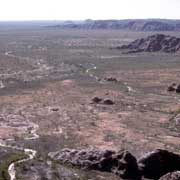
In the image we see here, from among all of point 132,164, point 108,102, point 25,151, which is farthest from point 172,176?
point 108,102

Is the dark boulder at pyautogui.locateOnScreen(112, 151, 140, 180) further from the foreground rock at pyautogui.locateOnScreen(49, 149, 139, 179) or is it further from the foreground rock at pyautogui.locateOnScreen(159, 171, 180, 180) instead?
the foreground rock at pyautogui.locateOnScreen(159, 171, 180, 180)

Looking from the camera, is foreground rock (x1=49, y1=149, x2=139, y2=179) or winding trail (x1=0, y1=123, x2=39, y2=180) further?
foreground rock (x1=49, y1=149, x2=139, y2=179)

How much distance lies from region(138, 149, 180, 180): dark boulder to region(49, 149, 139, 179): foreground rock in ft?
1.76

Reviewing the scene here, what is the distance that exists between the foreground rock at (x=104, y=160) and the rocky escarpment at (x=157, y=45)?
93.6m

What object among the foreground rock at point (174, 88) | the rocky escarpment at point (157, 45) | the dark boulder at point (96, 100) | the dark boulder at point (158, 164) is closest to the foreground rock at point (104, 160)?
the dark boulder at point (158, 164)

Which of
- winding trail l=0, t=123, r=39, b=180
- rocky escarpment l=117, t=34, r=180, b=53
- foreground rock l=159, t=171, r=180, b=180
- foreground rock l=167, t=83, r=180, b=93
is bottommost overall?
rocky escarpment l=117, t=34, r=180, b=53

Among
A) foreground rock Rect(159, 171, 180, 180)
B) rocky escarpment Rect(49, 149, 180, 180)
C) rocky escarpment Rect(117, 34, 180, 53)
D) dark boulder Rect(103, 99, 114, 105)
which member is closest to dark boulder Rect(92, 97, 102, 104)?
dark boulder Rect(103, 99, 114, 105)

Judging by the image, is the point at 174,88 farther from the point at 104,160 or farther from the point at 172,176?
the point at 172,176

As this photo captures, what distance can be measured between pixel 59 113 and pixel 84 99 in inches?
338

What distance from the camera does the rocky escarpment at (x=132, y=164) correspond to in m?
32.2

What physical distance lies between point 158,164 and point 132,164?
152 cm

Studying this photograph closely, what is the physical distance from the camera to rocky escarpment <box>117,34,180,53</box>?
5089 inches

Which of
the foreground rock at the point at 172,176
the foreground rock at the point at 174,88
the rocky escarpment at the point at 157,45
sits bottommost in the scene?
the rocky escarpment at the point at 157,45

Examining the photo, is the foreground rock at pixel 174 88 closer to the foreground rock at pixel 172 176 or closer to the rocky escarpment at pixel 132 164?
the rocky escarpment at pixel 132 164
